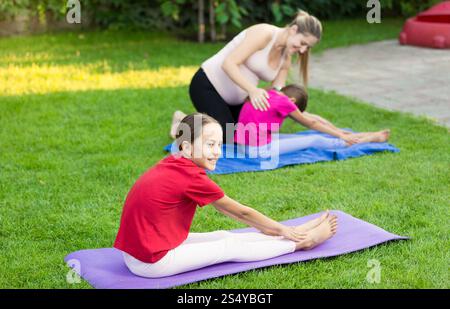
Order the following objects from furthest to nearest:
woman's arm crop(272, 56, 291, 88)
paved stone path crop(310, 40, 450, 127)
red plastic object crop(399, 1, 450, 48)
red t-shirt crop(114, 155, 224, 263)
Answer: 1. red plastic object crop(399, 1, 450, 48)
2. paved stone path crop(310, 40, 450, 127)
3. woman's arm crop(272, 56, 291, 88)
4. red t-shirt crop(114, 155, 224, 263)

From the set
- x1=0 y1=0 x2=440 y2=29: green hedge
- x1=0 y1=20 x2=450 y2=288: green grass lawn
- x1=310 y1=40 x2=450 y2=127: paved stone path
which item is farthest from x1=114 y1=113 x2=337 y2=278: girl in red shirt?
x1=0 y1=0 x2=440 y2=29: green hedge

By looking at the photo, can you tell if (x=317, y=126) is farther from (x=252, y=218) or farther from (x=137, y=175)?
(x=252, y=218)

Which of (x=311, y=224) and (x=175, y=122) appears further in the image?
(x=175, y=122)

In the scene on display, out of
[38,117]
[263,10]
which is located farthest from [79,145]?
[263,10]

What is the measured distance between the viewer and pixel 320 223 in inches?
143

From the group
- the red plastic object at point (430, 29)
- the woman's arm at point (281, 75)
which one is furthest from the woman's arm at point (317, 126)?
the red plastic object at point (430, 29)

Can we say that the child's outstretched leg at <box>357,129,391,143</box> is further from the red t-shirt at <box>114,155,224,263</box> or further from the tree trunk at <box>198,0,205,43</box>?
the tree trunk at <box>198,0,205,43</box>

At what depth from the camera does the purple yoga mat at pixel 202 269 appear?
10.6 ft

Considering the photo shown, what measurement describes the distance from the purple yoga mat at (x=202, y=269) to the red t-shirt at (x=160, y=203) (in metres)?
0.12

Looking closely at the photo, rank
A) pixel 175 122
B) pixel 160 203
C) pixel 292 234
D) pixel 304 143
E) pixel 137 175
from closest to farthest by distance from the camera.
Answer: pixel 160 203
pixel 292 234
pixel 137 175
pixel 304 143
pixel 175 122

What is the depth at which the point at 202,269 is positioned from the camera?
11.0 ft

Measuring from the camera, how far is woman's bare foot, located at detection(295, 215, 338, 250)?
11.6ft

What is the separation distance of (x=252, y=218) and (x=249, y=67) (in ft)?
7.11

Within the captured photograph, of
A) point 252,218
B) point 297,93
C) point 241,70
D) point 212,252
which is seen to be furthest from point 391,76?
point 212,252
